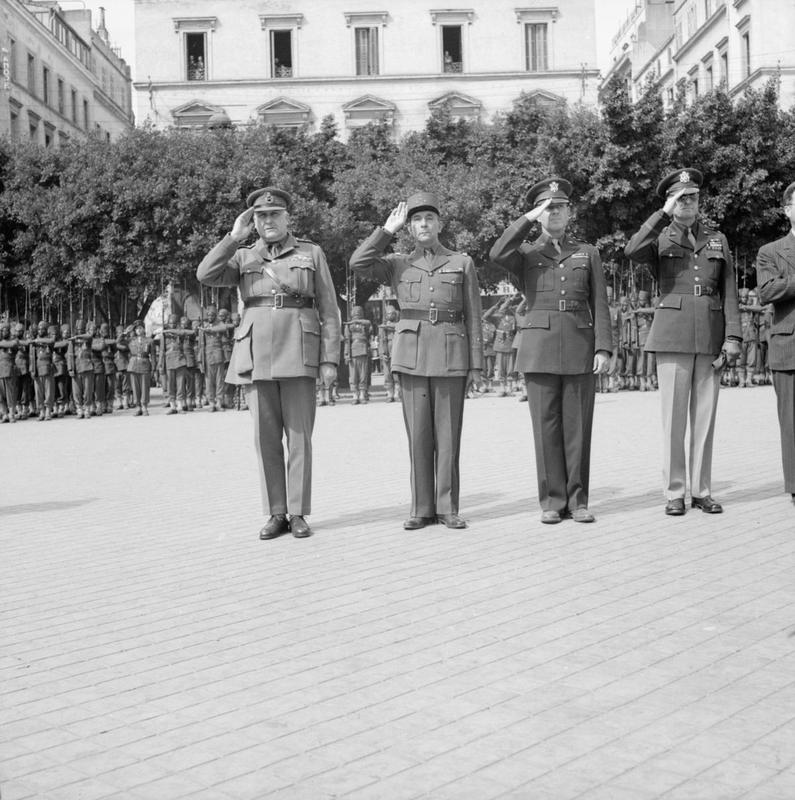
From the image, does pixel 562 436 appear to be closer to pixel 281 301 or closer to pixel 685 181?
pixel 685 181

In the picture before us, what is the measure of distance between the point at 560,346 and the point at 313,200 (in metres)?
27.0

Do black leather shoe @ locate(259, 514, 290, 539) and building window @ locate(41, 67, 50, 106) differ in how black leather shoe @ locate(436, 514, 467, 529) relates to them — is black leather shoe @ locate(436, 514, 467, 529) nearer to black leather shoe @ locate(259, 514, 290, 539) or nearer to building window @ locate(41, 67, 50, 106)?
black leather shoe @ locate(259, 514, 290, 539)

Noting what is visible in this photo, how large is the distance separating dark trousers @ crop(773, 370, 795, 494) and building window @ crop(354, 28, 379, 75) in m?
58.1

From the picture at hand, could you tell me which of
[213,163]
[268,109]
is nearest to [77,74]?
[268,109]

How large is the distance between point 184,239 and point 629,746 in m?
29.1

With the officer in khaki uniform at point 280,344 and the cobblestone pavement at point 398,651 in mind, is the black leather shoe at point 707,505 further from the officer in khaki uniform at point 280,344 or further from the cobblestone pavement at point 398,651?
the officer in khaki uniform at point 280,344

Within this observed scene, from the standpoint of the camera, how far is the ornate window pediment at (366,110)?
62.6m

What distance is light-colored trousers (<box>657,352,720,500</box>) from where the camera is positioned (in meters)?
8.16

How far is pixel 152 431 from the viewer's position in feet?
59.3

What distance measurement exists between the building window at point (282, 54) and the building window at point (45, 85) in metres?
11.3

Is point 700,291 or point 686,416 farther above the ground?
point 700,291

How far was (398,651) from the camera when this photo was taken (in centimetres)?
482

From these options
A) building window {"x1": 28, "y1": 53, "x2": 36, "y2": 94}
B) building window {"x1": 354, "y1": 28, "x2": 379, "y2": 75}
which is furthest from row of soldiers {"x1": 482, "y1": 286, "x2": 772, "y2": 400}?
building window {"x1": 354, "y1": 28, "x2": 379, "y2": 75}

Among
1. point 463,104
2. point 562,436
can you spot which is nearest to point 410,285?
point 562,436
